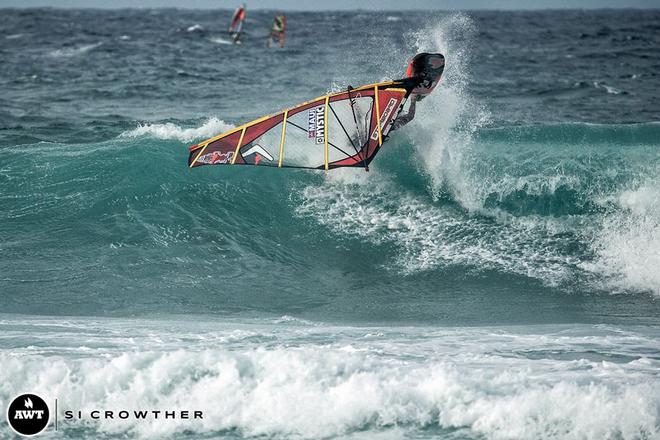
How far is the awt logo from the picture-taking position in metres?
7.14

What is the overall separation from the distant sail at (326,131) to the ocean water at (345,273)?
141cm

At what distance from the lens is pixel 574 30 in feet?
169

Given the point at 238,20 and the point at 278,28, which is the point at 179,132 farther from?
the point at 238,20

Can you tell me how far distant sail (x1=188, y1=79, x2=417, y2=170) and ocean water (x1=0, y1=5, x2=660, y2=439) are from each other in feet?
4.62

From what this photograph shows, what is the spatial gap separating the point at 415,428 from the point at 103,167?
379 inches

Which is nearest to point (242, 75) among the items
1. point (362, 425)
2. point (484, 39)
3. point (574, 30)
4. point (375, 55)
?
point (375, 55)

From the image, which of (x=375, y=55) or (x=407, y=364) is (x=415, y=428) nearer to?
(x=407, y=364)

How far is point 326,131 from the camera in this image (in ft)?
40.1

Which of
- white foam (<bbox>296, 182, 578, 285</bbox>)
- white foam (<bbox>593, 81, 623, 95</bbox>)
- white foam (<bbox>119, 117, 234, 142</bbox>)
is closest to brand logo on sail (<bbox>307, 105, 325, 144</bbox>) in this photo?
white foam (<bbox>296, 182, 578, 285</bbox>)

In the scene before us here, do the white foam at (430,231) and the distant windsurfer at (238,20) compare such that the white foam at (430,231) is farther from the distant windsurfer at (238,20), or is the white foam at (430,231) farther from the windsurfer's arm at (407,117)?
the distant windsurfer at (238,20)

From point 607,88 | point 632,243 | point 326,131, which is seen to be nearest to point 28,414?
point 326,131

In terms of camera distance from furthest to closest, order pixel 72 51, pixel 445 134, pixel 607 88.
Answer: pixel 72 51, pixel 607 88, pixel 445 134

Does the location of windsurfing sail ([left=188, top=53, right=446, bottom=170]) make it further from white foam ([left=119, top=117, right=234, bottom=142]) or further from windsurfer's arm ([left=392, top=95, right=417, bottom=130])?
white foam ([left=119, top=117, right=234, bottom=142])

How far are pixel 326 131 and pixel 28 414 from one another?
654 cm
